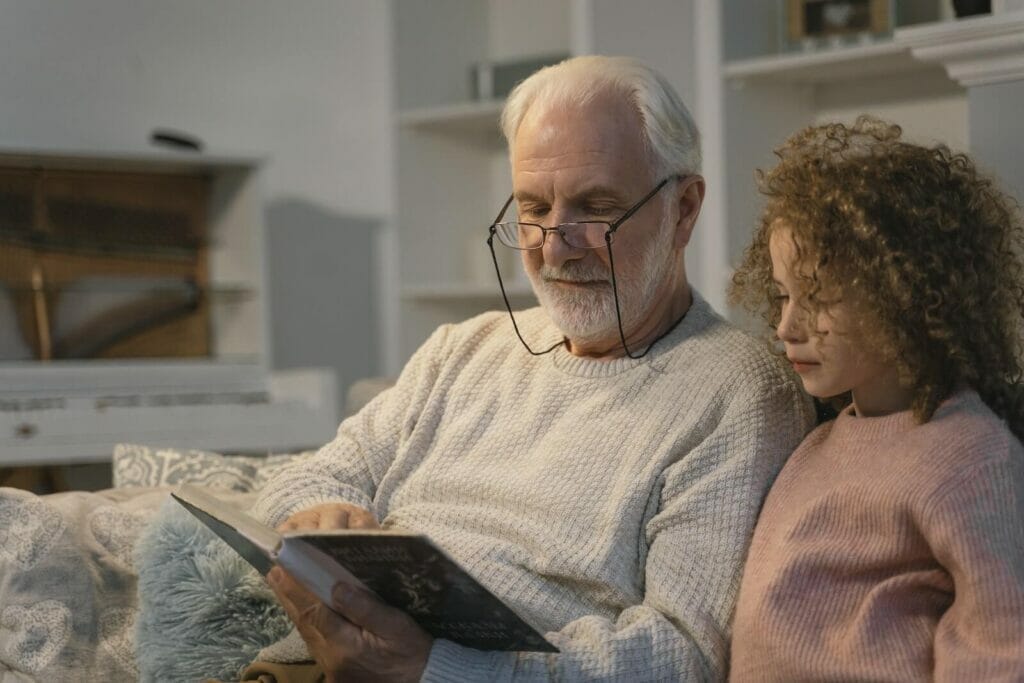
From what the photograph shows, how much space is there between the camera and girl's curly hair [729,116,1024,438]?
4.54 feet

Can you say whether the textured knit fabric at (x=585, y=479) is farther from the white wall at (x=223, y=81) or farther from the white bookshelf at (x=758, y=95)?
the white wall at (x=223, y=81)

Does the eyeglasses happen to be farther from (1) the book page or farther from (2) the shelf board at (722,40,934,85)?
(2) the shelf board at (722,40,934,85)

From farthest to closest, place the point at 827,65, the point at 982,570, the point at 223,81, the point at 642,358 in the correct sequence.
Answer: the point at 223,81 → the point at 827,65 → the point at 642,358 → the point at 982,570

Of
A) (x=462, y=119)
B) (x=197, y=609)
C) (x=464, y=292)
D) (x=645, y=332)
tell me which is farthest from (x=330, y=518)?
(x=462, y=119)

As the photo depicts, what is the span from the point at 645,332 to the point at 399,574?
2.00ft

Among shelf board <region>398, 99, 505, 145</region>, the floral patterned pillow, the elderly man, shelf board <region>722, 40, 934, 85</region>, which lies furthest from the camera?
shelf board <region>398, 99, 505, 145</region>

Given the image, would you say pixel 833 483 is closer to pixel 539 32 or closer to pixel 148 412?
pixel 148 412

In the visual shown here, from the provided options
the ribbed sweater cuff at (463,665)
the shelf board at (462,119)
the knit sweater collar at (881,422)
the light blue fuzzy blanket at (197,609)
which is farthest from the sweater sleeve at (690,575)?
the shelf board at (462,119)

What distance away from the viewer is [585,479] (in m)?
1.66

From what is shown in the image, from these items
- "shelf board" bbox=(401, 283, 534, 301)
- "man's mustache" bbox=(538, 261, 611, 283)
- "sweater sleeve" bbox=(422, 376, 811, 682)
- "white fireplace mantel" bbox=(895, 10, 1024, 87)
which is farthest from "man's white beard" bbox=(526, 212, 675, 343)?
"shelf board" bbox=(401, 283, 534, 301)

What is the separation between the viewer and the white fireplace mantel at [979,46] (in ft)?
6.03

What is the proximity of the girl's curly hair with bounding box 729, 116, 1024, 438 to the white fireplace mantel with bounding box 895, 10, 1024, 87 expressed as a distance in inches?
16.1

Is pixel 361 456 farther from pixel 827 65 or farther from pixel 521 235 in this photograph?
pixel 827 65

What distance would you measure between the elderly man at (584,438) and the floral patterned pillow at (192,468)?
29cm
